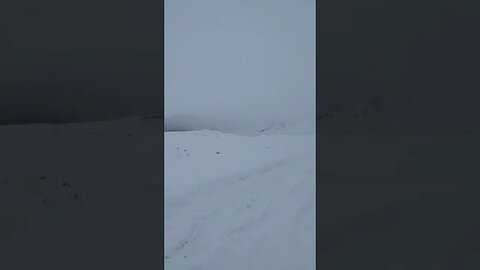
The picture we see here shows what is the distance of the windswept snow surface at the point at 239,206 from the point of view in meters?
1.71

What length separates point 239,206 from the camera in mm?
2434

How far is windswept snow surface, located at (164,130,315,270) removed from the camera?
67.5 inches
